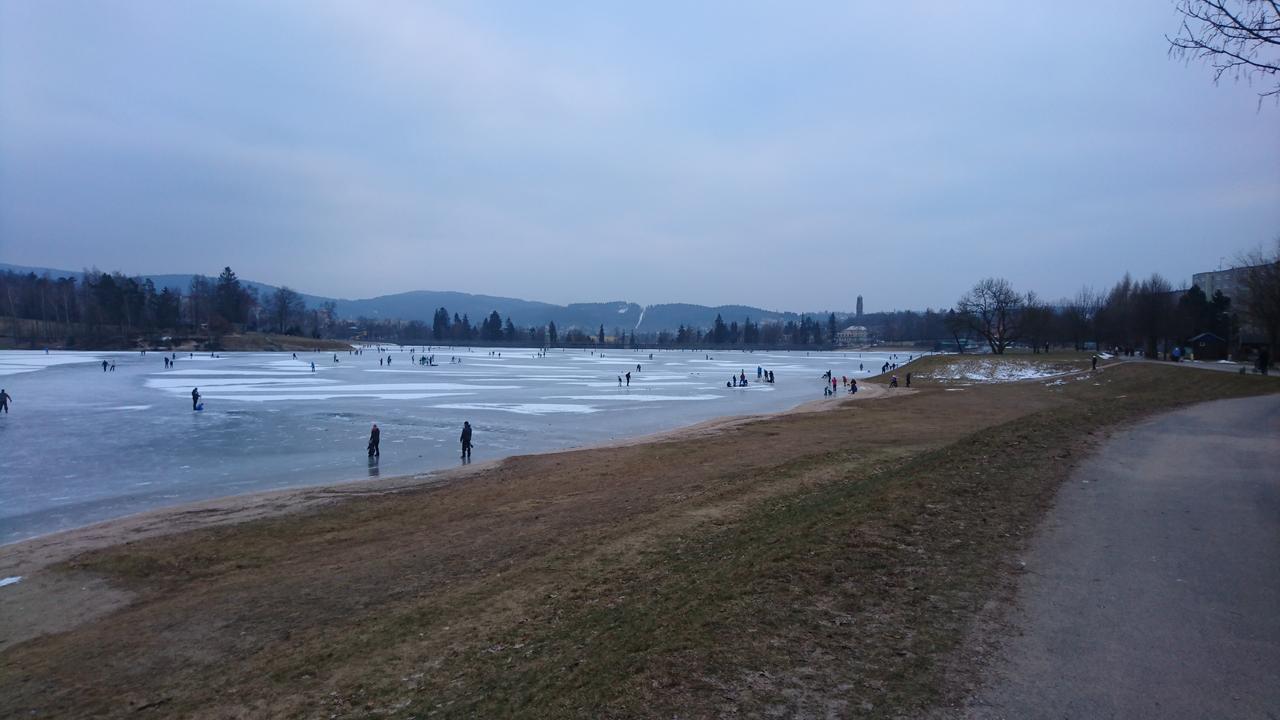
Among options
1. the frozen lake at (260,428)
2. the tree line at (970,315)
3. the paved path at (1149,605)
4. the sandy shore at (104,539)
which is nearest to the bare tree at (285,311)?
the tree line at (970,315)

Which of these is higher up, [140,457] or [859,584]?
[859,584]

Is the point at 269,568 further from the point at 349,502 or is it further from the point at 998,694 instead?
the point at 998,694

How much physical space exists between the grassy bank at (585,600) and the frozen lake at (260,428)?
16.4 feet

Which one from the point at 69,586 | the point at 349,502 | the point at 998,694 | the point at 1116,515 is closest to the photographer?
the point at 998,694

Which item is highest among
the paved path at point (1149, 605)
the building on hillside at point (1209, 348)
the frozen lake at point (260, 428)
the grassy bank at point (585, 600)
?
the building on hillside at point (1209, 348)

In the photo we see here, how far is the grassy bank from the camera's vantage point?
A: 4.74m

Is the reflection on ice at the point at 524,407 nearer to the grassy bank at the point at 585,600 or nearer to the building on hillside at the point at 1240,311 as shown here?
the grassy bank at the point at 585,600

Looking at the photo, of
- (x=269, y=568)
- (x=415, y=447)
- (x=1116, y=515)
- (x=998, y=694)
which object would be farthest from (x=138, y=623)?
(x=415, y=447)

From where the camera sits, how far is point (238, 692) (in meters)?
6.14

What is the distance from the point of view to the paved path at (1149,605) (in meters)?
4.20

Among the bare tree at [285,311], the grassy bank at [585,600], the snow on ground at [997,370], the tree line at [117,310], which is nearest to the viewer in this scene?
the grassy bank at [585,600]

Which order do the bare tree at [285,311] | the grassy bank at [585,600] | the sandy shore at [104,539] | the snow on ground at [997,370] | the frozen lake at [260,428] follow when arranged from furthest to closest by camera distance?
the bare tree at [285,311] < the snow on ground at [997,370] < the frozen lake at [260,428] < the sandy shore at [104,539] < the grassy bank at [585,600]

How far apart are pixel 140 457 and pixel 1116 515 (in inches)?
908

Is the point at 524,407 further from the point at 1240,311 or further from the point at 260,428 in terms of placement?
the point at 1240,311
